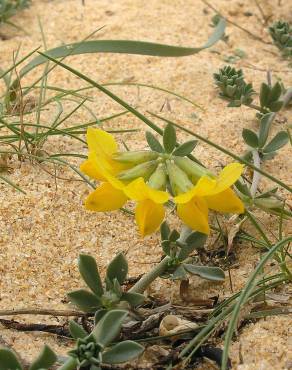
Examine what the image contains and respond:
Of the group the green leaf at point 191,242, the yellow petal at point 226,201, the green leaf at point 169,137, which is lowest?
the green leaf at point 191,242

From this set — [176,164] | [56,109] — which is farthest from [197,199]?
[56,109]

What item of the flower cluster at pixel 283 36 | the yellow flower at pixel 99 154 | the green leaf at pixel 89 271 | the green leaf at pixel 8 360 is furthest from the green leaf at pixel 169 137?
the flower cluster at pixel 283 36

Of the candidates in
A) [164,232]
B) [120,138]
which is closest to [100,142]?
[164,232]

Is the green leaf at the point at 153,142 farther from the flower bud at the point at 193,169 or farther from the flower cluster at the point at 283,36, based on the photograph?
the flower cluster at the point at 283,36

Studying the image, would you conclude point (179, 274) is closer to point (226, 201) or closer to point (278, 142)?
point (226, 201)

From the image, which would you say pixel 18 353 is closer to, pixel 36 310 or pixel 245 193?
pixel 36 310

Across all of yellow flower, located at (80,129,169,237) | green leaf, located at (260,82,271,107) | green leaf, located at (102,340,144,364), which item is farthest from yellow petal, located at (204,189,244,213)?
green leaf, located at (260,82,271,107)

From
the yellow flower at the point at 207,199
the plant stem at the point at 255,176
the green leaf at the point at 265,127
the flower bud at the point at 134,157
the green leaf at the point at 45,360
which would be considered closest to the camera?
the green leaf at the point at 45,360

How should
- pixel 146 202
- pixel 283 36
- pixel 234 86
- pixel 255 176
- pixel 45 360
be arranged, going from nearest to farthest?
pixel 45 360, pixel 146 202, pixel 255 176, pixel 234 86, pixel 283 36
